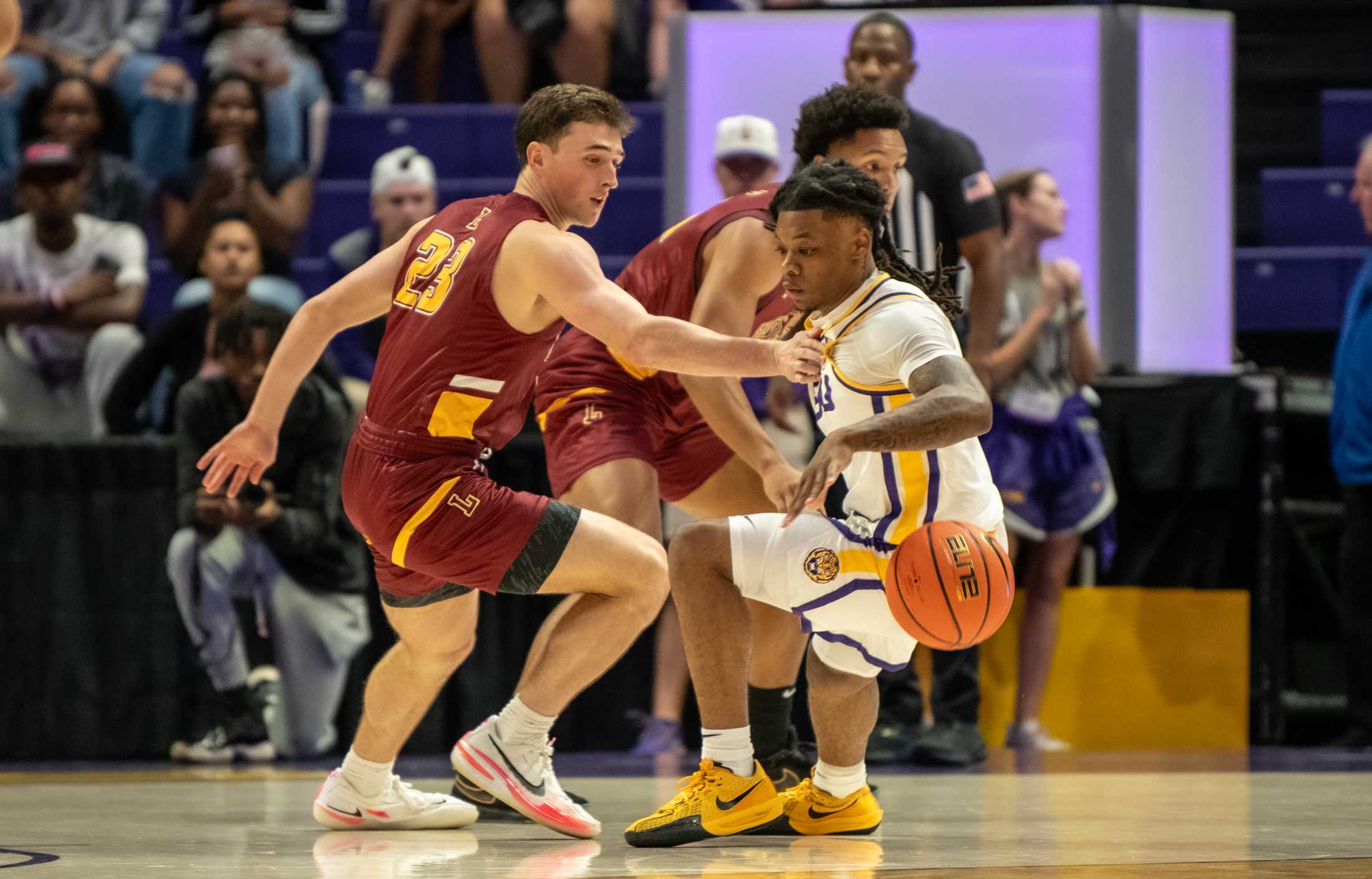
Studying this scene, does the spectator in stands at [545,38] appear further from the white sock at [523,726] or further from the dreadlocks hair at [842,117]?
the white sock at [523,726]

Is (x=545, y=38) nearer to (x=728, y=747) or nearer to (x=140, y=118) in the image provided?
(x=140, y=118)

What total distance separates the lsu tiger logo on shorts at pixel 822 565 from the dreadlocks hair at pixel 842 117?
1.22 m

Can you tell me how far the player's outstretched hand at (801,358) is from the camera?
346 cm

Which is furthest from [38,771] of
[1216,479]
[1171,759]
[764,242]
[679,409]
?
[1216,479]

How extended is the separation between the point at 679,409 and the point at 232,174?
401cm

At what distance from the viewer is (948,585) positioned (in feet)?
12.0

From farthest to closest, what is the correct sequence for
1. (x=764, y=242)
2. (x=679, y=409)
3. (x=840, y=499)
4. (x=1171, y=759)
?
1. (x=1171, y=759)
2. (x=840, y=499)
3. (x=679, y=409)
4. (x=764, y=242)

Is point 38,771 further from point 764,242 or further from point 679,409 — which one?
point 764,242

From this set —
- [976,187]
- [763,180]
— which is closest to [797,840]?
[976,187]

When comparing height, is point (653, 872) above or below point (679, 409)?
below

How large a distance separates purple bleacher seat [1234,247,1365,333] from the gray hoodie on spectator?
5590 millimetres

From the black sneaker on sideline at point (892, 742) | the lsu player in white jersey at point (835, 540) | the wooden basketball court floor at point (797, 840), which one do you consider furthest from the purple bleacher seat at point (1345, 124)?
the lsu player in white jersey at point (835, 540)

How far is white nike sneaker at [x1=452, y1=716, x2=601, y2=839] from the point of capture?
4121mm

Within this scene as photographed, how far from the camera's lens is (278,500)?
647cm
